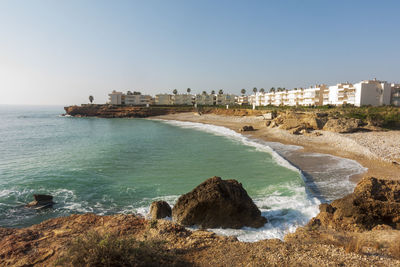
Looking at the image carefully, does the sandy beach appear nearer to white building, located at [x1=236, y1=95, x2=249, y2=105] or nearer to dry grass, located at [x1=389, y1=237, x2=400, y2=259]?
dry grass, located at [x1=389, y1=237, x2=400, y2=259]

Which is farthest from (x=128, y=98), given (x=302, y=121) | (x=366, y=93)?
(x=366, y=93)

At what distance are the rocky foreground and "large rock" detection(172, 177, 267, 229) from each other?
2023 millimetres

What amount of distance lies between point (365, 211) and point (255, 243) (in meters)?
5.58

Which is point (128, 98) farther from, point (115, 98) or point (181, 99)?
point (181, 99)

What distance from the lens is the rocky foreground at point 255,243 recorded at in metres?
5.56

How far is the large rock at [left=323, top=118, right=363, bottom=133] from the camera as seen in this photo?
111 feet

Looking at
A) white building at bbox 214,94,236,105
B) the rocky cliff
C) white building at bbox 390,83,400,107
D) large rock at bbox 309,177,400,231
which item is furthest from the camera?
white building at bbox 214,94,236,105

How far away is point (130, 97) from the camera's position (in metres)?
128

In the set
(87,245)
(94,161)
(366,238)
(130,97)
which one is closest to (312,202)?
(366,238)

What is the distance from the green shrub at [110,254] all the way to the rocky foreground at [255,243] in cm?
4

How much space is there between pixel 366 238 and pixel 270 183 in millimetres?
8142

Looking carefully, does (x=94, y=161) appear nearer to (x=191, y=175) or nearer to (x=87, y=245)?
(x=191, y=175)

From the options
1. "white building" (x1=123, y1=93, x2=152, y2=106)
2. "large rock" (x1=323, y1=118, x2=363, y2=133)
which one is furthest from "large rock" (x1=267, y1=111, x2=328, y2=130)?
"white building" (x1=123, y1=93, x2=152, y2=106)

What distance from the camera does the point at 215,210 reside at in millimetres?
10102
